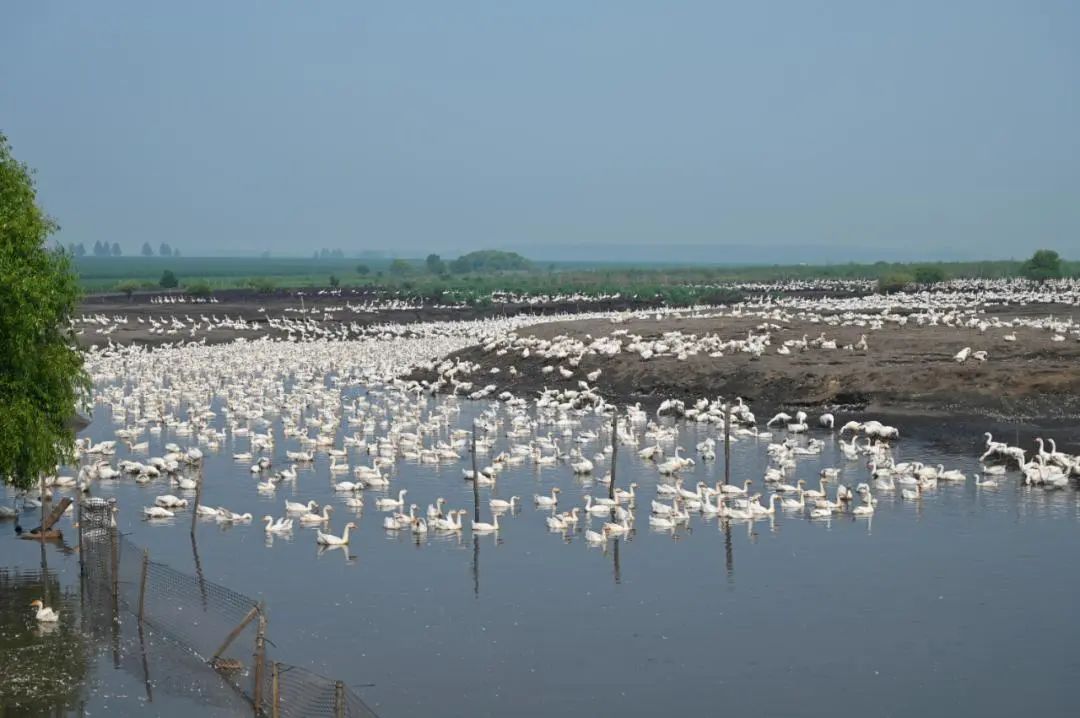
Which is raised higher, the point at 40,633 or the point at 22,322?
the point at 22,322

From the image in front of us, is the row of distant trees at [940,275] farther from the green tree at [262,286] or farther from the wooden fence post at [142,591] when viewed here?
the wooden fence post at [142,591]

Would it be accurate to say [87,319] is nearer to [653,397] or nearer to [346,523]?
[653,397]

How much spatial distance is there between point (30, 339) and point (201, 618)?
217 inches

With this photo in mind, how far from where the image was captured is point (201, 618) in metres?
22.2

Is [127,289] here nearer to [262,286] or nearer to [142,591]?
[262,286]

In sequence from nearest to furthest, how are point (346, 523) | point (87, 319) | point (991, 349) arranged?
point (346, 523) → point (991, 349) → point (87, 319)

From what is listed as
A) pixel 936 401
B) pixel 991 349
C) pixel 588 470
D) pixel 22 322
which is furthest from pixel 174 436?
pixel 991 349

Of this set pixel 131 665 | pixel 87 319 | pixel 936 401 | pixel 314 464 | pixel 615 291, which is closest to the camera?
pixel 131 665

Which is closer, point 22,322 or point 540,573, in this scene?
point 22,322

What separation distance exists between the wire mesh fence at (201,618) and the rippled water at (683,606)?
0.61 m

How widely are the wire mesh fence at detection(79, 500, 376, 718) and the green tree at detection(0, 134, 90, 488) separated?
1.61 metres

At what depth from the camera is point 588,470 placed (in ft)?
114

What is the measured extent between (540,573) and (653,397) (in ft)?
76.3

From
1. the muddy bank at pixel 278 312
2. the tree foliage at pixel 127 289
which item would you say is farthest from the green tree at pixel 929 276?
the tree foliage at pixel 127 289
